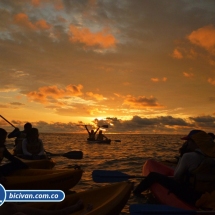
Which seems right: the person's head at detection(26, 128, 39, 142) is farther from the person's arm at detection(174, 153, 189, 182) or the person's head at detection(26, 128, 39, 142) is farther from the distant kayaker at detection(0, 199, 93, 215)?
the person's arm at detection(174, 153, 189, 182)

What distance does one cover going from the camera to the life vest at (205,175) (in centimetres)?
519

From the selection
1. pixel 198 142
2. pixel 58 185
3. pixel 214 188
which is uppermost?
pixel 198 142

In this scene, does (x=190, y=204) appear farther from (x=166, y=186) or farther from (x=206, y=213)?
(x=206, y=213)

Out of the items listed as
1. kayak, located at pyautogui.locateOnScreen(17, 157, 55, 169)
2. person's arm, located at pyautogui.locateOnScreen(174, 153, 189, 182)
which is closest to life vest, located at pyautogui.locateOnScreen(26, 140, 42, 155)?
kayak, located at pyautogui.locateOnScreen(17, 157, 55, 169)

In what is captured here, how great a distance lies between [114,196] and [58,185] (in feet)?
8.55

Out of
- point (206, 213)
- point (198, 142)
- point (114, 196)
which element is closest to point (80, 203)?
point (114, 196)

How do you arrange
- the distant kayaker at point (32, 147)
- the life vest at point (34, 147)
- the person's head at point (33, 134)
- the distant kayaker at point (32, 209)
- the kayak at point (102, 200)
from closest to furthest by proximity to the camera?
the distant kayaker at point (32, 209), the kayak at point (102, 200), the person's head at point (33, 134), the distant kayaker at point (32, 147), the life vest at point (34, 147)

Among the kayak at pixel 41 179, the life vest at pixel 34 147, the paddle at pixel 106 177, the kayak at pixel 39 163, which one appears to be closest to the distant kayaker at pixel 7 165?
the kayak at pixel 41 179

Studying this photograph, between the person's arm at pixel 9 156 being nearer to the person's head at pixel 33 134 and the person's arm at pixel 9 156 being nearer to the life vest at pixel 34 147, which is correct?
the person's head at pixel 33 134

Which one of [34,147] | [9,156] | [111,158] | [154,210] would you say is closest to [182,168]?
[154,210]

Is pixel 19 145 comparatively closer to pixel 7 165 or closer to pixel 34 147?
pixel 34 147

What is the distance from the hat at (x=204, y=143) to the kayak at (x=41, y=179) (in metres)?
3.63

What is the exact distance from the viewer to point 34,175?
23.2 ft

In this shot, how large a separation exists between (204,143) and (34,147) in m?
6.17
